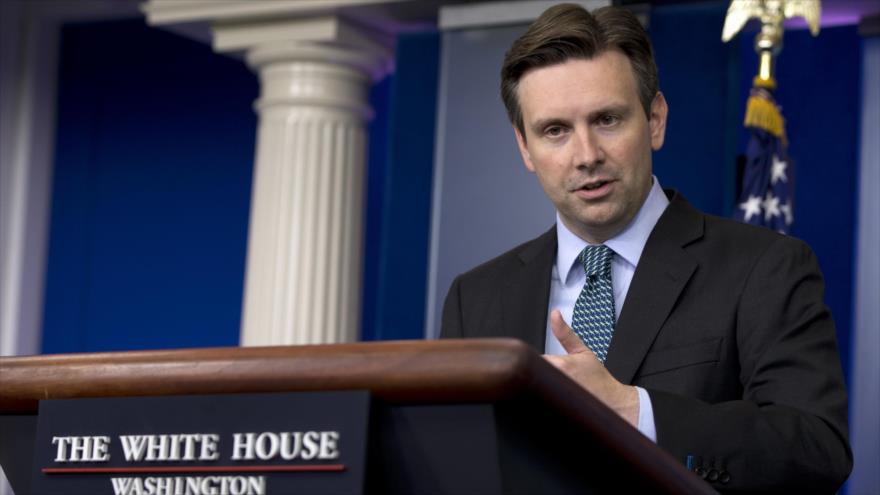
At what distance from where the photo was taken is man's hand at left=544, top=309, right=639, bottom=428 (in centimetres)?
128

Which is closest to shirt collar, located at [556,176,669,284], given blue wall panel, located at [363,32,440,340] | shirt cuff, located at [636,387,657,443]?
shirt cuff, located at [636,387,657,443]

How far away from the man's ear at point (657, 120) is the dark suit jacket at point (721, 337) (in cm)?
13

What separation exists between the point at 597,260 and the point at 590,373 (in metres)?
0.74

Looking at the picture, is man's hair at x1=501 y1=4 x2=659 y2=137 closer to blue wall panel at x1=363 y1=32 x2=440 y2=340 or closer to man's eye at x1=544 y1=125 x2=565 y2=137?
man's eye at x1=544 y1=125 x2=565 y2=137

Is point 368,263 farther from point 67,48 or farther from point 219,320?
point 67,48

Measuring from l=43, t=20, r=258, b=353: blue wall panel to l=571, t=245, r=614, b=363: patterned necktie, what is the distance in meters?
3.49

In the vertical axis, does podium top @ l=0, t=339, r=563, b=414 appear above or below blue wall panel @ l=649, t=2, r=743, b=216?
below

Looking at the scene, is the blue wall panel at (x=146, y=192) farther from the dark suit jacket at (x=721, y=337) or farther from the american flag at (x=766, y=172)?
the dark suit jacket at (x=721, y=337)

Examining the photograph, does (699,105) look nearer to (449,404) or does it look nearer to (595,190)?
(595,190)

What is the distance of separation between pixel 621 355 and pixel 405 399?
35.8 inches

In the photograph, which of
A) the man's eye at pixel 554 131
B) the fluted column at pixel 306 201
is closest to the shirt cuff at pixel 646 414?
the man's eye at pixel 554 131

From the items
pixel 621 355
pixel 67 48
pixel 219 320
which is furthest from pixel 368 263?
pixel 621 355

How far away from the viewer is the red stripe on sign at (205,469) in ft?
3.28

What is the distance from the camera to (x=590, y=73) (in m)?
2.08
